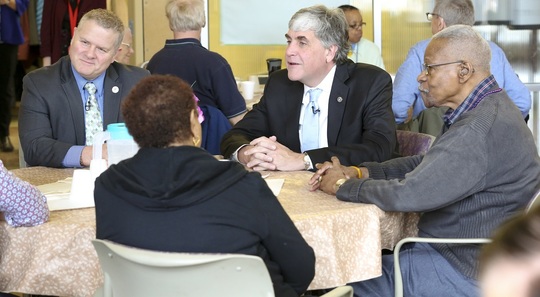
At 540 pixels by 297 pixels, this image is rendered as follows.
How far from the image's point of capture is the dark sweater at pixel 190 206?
7.07 ft

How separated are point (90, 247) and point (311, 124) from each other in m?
1.43

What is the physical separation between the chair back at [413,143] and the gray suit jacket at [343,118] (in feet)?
0.41

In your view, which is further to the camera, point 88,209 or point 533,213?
point 88,209

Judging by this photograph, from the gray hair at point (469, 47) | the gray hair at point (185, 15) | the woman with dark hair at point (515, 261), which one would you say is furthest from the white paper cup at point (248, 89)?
the woman with dark hair at point (515, 261)

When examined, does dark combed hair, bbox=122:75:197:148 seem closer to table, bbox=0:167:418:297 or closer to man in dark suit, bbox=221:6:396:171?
table, bbox=0:167:418:297

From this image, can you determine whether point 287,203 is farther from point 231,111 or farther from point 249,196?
point 231,111

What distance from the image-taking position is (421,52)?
16.7ft

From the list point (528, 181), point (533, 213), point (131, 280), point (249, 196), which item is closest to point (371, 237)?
point (528, 181)

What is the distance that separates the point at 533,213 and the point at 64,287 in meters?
1.91

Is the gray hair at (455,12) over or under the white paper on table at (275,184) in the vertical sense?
over

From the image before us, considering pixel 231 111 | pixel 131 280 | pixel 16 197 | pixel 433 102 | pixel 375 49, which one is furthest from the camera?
pixel 375 49

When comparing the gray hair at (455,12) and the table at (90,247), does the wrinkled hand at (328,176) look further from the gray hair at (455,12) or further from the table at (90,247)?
the gray hair at (455,12)

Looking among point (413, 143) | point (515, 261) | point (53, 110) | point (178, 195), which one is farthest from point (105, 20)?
point (515, 261)

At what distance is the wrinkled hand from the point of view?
3.05 metres
